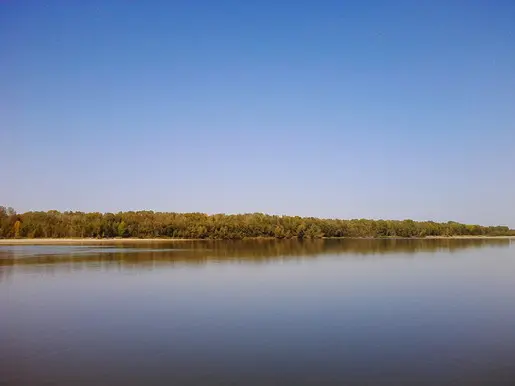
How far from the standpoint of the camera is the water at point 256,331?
28.8 feet

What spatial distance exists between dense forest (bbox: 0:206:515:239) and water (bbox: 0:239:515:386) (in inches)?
2689

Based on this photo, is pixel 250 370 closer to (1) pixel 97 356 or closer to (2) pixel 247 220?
(1) pixel 97 356

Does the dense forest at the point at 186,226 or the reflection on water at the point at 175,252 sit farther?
the dense forest at the point at 186,226

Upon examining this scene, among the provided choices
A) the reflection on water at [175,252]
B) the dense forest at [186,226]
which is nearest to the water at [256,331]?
the reflection on water at [175,252]

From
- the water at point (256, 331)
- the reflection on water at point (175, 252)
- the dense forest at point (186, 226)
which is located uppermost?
the dense forest at point (186, 226)

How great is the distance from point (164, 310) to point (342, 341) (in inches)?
254

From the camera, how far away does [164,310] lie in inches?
599

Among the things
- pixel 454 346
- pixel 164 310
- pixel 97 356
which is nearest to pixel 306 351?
pixel 454 346

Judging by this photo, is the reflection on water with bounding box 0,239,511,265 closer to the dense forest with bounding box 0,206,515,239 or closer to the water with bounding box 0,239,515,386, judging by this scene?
the water with bounding box 0,239,515,386

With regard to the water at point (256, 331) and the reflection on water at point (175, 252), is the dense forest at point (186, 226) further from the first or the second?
the water at point (256, 331)

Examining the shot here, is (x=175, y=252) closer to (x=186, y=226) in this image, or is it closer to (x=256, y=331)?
(x=256, y=331)

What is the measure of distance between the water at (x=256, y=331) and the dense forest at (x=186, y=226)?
68.3m

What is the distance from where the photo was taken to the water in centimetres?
878

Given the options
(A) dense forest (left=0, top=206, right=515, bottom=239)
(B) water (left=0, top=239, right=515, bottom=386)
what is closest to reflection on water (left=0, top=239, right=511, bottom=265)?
(B) water (left=0, top=239, right=515, bottom=386)
